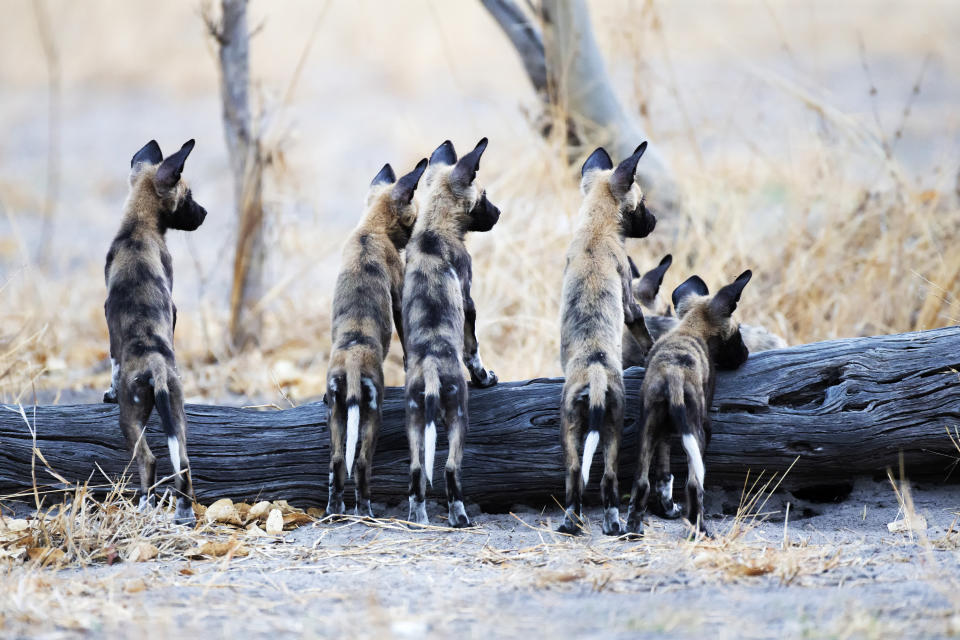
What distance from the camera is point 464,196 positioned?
592 centimetres

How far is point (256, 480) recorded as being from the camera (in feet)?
18.7

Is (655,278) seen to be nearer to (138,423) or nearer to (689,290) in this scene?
(689,290)

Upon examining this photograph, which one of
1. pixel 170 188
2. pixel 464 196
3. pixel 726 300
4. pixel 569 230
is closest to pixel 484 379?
pixel 464 196

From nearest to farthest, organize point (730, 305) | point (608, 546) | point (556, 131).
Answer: point (608, 546) → point (730, 305) → point (556, 131)

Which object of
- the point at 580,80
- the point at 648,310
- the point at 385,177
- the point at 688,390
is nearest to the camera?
the point at 688,390

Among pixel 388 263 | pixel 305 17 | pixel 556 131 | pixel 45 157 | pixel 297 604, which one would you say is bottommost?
pixel 297 604

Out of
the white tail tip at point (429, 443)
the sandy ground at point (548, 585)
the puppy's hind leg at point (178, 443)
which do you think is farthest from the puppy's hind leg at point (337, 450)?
the puppy's hind leg at point (178, 443)

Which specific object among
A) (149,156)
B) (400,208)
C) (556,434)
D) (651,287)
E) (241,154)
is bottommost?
(556,434)

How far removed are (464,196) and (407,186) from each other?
0.33 metres

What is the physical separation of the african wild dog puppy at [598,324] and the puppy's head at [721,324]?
39cm

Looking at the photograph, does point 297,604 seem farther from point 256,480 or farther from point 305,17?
point 305,17

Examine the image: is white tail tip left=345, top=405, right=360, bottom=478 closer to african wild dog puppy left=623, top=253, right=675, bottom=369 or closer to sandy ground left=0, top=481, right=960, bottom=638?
sandy ground left=0, top=481, right=960, bottom=638

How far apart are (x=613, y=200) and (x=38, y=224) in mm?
11589

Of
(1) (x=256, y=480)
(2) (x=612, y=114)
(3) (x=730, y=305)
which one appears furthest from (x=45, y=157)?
(3) (x=730, y=305)
